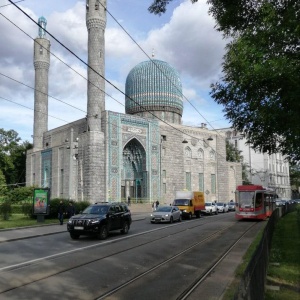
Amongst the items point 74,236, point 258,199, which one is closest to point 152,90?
point 258,199

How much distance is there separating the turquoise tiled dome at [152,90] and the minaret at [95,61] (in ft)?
41.2

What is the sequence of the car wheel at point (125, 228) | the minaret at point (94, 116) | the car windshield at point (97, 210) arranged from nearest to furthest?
A: the car windshield at point (97, 210)
the car wheel at point (125, 228)
the minaret at point (94, 116)

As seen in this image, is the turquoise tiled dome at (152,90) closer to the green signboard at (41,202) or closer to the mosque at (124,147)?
the mosque at (124,147)

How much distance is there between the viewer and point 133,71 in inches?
2421

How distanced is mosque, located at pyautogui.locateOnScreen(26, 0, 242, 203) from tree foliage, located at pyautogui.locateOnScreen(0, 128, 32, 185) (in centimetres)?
1373

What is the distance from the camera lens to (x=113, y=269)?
32.9 ft

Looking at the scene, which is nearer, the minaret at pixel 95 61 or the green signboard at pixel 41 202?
the green signboard at pixel 41 202

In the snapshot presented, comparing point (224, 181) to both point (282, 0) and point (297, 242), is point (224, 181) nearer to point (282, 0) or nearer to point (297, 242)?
point (297, 242)

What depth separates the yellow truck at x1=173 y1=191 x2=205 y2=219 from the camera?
112ft

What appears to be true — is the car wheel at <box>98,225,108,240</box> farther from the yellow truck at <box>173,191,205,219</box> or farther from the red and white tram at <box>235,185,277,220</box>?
the yellow truck at <box>173,191,205,219</box>

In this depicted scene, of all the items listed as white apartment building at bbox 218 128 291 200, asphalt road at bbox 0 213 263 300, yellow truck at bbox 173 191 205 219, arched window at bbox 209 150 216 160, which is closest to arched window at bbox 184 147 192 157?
arched window at bbox 209 150 216 160

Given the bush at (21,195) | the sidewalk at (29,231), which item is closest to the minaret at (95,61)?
the bush at (21,195)

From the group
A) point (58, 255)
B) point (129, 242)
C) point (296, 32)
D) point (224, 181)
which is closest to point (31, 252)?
point (58, 255)

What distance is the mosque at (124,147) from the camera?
45.9 metres
